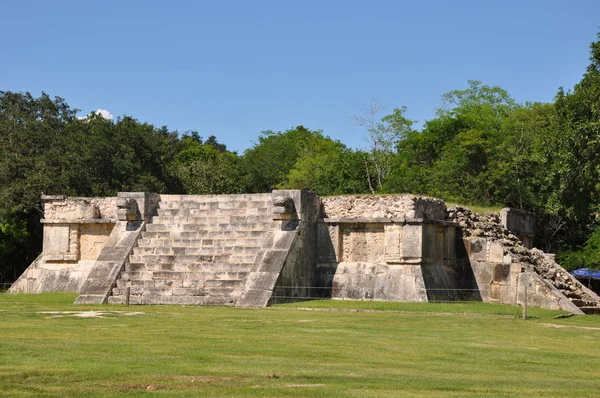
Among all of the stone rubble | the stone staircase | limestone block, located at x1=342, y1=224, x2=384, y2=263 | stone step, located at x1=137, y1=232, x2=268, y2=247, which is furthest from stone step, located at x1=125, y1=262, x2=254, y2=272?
the stone rubble

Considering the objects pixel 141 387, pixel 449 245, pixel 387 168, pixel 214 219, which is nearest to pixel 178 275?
pixel 214 219

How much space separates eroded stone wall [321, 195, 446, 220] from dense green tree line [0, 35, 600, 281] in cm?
568

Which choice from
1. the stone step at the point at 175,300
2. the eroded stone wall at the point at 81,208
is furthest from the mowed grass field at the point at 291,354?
the eroded stone wall at the point at 81,208

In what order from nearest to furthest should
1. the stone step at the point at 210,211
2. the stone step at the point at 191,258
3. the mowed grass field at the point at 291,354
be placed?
the mowed grass field at the point at 291,354
the stone step at the point at 191,258
the stone step at the point at 210,211

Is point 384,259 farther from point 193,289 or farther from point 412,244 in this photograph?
point 193,289

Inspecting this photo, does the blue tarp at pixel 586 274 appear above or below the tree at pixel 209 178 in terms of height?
below

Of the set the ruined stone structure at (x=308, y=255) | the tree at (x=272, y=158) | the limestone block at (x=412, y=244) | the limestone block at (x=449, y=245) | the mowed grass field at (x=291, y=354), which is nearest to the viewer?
the mowed grass field at (x=291, y=354)

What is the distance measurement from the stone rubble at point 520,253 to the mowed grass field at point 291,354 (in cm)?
479

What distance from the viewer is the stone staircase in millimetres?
22625

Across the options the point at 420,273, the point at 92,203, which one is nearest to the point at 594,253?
the point at 420,273

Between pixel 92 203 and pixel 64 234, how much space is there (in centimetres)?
119

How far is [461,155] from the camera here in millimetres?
41562

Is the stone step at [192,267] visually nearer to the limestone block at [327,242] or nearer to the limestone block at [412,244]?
the limestone block at [327,242]

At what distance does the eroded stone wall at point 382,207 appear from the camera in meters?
24.0
